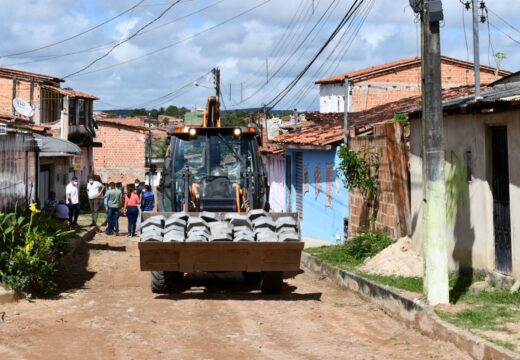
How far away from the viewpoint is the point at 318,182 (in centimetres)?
2670

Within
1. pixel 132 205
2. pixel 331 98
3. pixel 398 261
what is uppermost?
pixel 331 98

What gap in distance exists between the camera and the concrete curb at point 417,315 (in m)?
8.81

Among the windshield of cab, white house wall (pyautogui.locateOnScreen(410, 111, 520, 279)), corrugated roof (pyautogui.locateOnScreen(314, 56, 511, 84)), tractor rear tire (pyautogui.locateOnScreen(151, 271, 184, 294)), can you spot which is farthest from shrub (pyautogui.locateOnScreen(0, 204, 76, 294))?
corrugated roof (pyautogui.locateOnScreen(314, 56, 511, 84))

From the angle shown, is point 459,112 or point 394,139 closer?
point 459,112

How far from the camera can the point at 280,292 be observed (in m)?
14.0

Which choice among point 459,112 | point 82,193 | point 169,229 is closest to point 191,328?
point 169,229

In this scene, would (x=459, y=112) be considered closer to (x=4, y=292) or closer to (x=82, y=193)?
(x=4, y=292)

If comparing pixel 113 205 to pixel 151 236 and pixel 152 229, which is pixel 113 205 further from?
pixel 151 236

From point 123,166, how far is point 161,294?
43.2 metres

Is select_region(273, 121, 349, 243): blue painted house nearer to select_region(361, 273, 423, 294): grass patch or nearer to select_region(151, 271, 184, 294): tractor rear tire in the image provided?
select_region(361, 273, 423, 294): grass patch

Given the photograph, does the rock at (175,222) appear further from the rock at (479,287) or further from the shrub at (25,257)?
the rock at (479,287)

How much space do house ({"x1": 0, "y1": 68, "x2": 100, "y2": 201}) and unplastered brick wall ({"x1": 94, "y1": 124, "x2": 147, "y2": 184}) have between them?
22.6ft

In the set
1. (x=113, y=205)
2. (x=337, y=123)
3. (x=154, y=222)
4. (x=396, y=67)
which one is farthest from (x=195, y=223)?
(x=396, y=67)

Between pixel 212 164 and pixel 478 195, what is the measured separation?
15.0 ft
